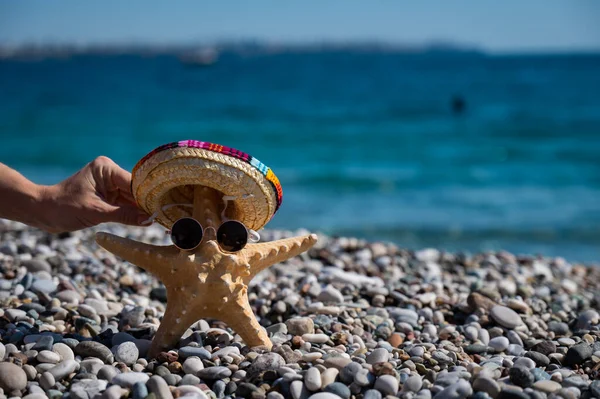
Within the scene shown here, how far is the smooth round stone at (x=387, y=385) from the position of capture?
2.96 meters

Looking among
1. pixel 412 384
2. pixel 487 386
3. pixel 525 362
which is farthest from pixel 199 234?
pixel 525 362

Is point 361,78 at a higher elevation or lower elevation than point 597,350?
higher

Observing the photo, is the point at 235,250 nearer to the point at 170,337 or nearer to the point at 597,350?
the point at 170,337

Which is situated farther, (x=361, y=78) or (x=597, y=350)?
(x=361, y=78)

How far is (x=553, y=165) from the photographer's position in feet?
55.9

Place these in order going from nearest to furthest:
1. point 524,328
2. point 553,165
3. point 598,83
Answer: point 524,328 → point 553,165 → point 598,83

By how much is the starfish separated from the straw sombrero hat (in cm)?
16

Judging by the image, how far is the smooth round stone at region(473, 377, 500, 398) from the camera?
2.88 m

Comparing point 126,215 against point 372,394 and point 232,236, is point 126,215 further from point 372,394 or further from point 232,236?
point 372,394

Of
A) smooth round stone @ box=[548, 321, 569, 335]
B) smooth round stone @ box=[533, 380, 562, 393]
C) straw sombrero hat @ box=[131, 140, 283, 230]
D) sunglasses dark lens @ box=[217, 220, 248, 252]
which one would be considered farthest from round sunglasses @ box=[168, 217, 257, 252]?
smooth round stone @ box=[548, 321, 569, 335]

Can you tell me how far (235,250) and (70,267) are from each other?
96.7 inches

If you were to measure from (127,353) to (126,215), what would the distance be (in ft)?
2.44

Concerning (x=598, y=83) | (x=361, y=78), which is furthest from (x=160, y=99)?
(x=598, y=83)

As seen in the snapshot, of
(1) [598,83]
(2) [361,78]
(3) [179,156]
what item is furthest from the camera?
(2) [361,78]
